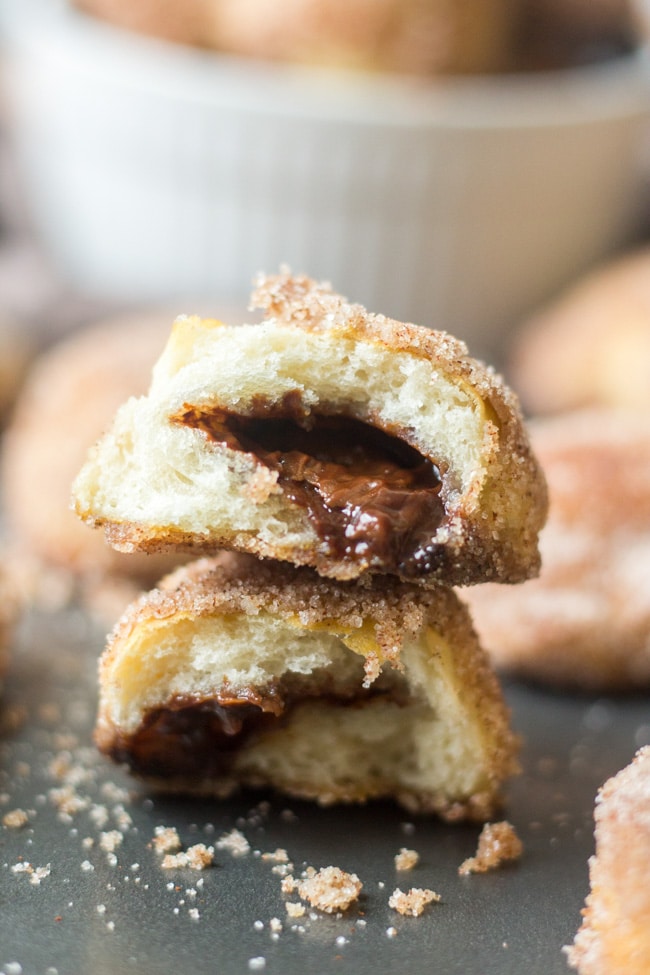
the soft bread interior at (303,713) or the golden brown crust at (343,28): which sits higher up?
the golden brown crust at (343,28)

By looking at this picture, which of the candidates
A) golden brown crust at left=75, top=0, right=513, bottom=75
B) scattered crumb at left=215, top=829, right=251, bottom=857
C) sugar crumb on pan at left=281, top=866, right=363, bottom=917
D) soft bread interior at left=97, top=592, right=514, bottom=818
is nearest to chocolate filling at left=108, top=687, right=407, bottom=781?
soft bread interior at left=97, top=592, right=514, bottom=818

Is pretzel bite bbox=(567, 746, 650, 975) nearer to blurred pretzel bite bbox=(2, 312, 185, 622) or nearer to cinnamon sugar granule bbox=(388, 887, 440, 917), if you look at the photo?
cinnamon sugar granule bbox=(388, 887, 440, 917)

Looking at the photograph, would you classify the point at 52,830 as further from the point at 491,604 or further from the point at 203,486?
the point at 491,604

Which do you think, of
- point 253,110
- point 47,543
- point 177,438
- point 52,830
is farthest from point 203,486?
point 253,110

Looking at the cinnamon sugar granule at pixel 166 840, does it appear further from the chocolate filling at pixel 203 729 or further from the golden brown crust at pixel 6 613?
the golden brown crust at pixel 6 613

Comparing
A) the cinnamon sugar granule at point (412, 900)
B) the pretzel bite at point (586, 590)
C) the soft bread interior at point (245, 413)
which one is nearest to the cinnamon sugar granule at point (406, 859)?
the cinnamon sugar granule at point (412, 900)

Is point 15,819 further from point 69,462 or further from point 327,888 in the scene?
point 69,462
